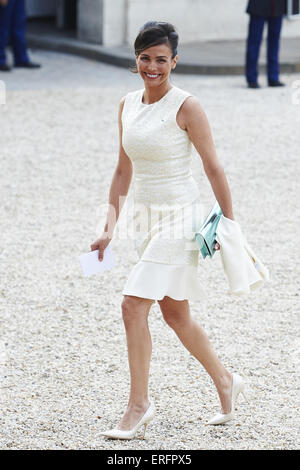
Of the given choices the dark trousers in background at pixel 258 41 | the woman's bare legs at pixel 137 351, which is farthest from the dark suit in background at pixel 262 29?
the woman's bare legs at pixel 137 351

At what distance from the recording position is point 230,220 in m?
3.67

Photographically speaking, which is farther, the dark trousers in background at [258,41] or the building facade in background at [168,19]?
the building facade in background at [168,19]

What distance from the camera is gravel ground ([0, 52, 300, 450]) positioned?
3.95 m

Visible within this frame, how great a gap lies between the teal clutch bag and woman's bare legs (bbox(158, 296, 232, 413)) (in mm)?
296

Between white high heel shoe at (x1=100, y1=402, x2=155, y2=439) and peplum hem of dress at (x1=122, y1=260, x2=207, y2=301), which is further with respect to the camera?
white high heel shoe at (x1=100, y1=402, x2=155, y2=439)

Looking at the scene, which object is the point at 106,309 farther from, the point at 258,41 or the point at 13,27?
the point at 13,27

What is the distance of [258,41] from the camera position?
11531 mm

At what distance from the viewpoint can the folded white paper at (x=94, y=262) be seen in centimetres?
389

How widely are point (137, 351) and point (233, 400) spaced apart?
506 millimetres

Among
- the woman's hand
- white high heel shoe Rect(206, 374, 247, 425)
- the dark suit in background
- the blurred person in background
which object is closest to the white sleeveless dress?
the woman's hand

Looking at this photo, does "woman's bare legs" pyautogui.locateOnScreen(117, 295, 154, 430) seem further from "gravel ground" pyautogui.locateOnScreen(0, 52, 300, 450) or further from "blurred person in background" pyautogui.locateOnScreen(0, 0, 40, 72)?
"blurred person in background" pyautogui.locateOnScreen(0, 0, 40, 72)

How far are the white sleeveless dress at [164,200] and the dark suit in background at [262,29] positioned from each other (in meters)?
7.91

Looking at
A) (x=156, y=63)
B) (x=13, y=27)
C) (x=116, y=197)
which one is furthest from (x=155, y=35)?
(x=13, y=27)

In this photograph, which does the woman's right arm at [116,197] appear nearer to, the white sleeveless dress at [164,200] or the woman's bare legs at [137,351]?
the white sleeveless dress at [164,200]
